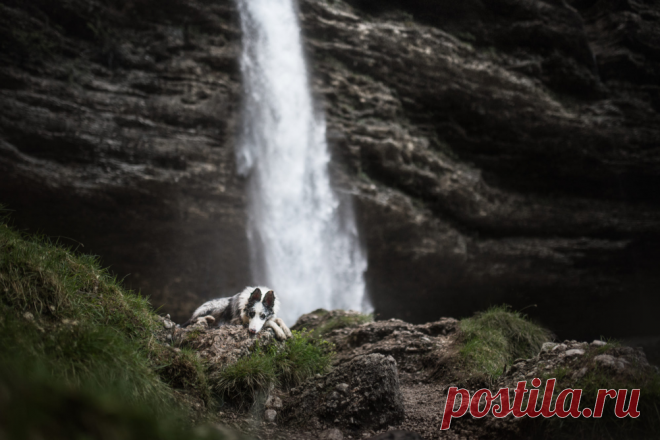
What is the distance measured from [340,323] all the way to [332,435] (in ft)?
12.7

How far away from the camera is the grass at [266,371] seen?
11.3 feet

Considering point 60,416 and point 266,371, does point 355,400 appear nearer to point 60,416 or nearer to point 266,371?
point 266,371

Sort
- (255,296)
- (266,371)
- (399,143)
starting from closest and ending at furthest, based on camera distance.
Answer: (266,371)
(255,296)
(399,143)

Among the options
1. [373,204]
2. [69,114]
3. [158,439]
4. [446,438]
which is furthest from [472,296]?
[158,439]

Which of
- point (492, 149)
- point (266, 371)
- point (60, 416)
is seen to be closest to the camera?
point (60, 416)

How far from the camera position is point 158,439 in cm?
86

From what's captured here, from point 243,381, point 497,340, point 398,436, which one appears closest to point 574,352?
point 398,436

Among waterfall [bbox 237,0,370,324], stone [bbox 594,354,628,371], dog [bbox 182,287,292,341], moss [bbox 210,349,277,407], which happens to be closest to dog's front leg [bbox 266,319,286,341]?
dog [bbox 182,287,292,341]

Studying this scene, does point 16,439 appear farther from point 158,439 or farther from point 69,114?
point 69,114

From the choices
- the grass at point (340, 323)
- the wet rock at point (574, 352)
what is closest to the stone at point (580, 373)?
the wet rock at point (574, 352)

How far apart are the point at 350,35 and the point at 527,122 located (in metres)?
6.62

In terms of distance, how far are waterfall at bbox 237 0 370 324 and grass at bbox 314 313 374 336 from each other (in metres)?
3.93

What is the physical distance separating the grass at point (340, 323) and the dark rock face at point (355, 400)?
3.06m

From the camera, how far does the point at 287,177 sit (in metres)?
11.2
